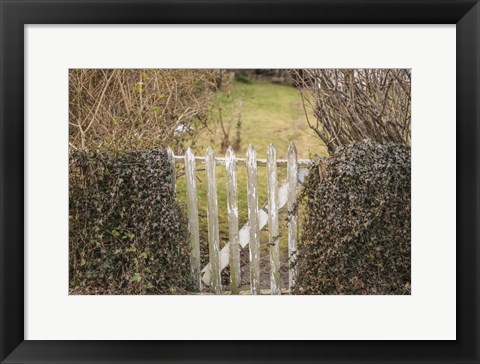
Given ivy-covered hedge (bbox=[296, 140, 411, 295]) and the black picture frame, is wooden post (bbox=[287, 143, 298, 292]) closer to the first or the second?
ivy-covered hedge (bbox=[296, 140, 411, 295])

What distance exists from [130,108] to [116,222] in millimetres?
1194

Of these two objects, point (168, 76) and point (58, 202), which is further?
point (168, 76)

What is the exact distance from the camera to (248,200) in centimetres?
473

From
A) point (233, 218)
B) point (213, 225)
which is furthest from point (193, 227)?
point (233, 218)

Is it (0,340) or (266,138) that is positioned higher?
(266,138)

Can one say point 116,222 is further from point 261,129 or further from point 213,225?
point 261,129

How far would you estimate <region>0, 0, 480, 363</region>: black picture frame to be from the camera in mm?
3242

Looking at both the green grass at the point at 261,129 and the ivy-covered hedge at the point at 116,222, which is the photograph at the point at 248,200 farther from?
the green grass at the point at 261,129

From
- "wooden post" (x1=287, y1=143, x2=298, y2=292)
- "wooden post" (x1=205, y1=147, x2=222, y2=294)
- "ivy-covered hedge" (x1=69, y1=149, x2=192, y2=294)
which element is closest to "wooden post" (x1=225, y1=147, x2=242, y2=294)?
"wooden post" (x1=205, y1=147, x2=222, y2=294)
